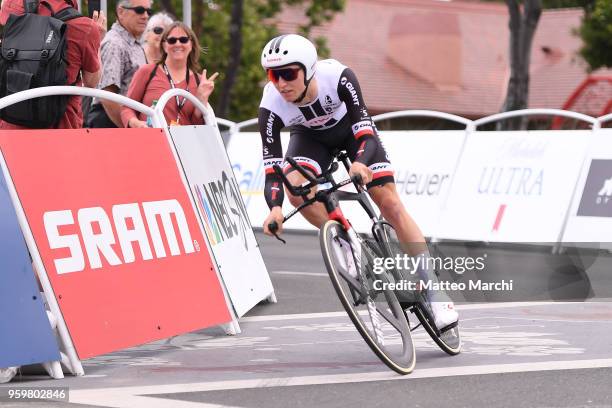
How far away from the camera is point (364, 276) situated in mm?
7387

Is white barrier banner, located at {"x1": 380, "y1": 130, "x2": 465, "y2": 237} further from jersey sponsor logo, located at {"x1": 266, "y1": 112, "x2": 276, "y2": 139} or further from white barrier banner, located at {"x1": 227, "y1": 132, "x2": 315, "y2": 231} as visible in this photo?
jersey sponsor logo, located at {"x1": 266, "y1": 112, "x2": 276, "y2": 139}

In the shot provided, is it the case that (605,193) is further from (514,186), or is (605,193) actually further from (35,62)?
(35,62)

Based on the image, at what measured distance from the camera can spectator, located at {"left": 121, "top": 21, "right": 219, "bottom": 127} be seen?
10625 millimetres

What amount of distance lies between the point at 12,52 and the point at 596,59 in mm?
40225

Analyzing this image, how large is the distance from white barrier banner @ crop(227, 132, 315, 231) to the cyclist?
8647mm

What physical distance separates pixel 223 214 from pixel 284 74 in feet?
7.56

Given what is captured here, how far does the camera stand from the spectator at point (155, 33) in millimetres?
11797

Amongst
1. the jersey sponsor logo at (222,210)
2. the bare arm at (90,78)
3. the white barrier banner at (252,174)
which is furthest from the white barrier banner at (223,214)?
the white barrier banner at (252,174)

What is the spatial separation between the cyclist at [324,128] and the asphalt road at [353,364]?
650mm

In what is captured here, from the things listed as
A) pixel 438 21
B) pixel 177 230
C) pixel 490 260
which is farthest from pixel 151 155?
pixel 438 21

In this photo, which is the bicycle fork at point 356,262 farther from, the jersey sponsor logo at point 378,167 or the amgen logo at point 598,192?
the amgen logo at point 598,192

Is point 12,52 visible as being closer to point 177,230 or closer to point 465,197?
point 177,230

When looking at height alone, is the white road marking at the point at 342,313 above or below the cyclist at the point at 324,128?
below

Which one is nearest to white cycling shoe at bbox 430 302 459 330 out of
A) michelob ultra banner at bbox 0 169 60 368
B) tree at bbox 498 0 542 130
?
michelob ultra banner at bbox 0 169 60 368
